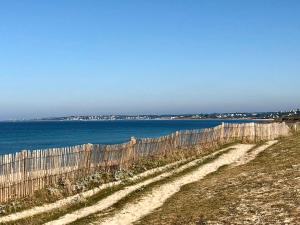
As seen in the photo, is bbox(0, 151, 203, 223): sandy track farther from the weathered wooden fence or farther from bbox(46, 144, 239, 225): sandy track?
the weathered wooden fence

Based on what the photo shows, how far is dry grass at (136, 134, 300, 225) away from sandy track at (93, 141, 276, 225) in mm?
460

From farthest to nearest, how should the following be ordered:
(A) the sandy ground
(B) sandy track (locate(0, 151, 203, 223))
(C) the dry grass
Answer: (B) sandy track (locate(0, 151, 203, 223))
(A) the sandy ground
(C) the dry grass

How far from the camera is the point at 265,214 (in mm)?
13242

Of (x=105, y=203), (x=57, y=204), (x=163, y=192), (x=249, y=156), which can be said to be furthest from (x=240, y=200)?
(x=249, y=156)

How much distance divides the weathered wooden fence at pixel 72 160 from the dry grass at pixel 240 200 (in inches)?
195

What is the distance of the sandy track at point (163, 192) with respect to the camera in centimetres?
1528

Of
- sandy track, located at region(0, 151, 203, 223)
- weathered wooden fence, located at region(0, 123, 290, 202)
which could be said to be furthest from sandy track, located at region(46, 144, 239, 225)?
weathered wooden fence, located at region(0, 123, 290, 202)

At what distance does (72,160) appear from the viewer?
2159 cm

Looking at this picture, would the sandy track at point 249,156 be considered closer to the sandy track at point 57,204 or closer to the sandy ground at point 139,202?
the sandy ground at point 139,202

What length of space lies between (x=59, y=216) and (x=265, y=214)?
6.64 meters

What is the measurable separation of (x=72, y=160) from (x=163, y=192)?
451 cm

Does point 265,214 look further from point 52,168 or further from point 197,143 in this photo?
point 197,143

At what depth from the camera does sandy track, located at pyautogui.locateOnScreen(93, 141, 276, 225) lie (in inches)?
602

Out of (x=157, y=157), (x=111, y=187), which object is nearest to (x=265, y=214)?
(x=111, y=187)
